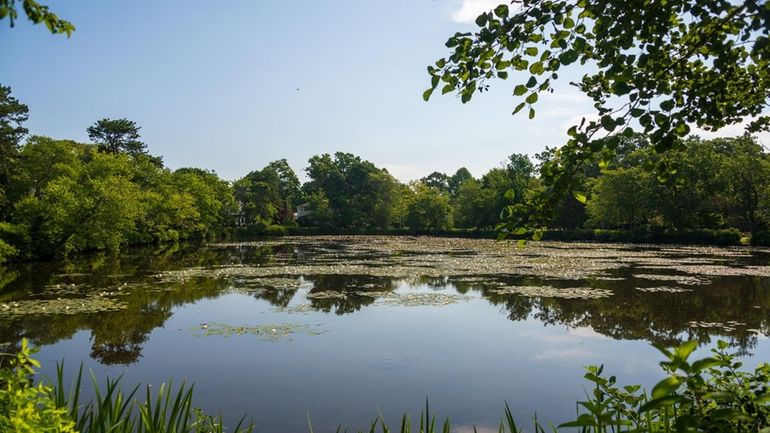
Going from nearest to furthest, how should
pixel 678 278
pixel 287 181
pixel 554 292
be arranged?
pixel 554 292 < pixel 678 278 < pixel 287 181

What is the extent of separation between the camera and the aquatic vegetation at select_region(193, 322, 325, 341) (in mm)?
11250

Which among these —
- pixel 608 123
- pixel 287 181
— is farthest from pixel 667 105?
pixel 287 181

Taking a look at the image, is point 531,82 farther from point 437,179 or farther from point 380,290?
point 437,179

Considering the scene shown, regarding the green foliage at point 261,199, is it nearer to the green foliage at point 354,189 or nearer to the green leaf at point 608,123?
the green foliage at point 354,189

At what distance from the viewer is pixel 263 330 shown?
1170 cm

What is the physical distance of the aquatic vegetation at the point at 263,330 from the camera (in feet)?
36.9

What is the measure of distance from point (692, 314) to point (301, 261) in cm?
2002

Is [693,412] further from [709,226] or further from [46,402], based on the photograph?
[709,226]

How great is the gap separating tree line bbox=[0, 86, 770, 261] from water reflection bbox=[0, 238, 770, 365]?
3.21 m

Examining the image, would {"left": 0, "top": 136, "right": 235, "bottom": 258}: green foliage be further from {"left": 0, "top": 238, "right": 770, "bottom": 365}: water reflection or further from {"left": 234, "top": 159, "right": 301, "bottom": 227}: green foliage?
{"left": 234, "top": 159, "right": 301, "bottom": 227}: green foliage

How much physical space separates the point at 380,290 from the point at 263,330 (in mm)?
6626

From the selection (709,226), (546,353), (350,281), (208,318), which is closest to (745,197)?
(709,226)

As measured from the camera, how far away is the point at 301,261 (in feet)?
92.5

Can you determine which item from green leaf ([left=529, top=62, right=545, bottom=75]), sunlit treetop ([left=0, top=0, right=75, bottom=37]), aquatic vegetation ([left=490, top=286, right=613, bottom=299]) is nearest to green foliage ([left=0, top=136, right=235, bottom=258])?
aquatic vegetation ([left=490, top=286, right=613, bottom=299])
